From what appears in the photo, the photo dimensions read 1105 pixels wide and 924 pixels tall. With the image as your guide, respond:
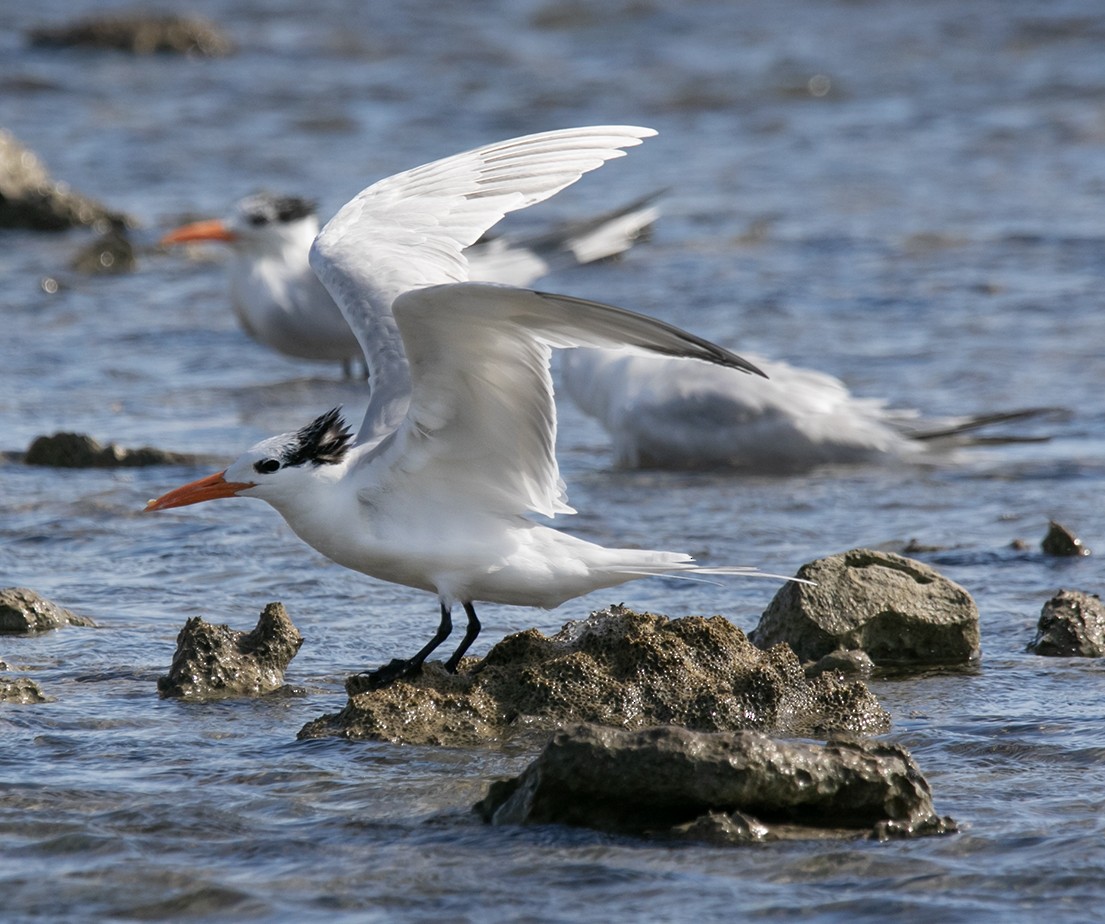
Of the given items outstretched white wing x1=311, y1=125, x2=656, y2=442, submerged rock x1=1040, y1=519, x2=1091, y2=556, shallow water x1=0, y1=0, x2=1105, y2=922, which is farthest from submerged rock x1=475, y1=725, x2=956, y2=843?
submerged rock x1=1040, y1=519, x2=1091, y2=556

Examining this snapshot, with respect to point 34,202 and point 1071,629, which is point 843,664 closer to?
point 1071,629

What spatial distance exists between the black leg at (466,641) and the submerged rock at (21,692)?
3.30ft

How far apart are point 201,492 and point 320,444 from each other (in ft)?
1.19

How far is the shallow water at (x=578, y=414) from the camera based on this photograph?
346cm

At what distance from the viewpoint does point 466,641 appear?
15.4ft

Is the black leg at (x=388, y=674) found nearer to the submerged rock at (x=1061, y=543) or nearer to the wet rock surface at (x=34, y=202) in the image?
the submerged rock at (x=1061, y=543)

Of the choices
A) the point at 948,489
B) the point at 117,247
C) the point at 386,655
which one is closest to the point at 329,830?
the point at 386,655

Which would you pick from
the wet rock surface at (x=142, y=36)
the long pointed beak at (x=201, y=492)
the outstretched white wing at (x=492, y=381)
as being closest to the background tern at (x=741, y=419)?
the outstretched white wing at (x=492, y=381)

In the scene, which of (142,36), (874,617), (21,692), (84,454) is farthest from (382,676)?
(142,36)

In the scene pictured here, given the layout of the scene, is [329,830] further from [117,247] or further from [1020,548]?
[117,247]

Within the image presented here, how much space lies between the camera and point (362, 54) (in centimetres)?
1953

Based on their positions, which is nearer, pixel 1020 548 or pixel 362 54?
pixel 1020 548

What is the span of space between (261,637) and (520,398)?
925 mm

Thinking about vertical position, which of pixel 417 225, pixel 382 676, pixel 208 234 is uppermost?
pixel 208 234
